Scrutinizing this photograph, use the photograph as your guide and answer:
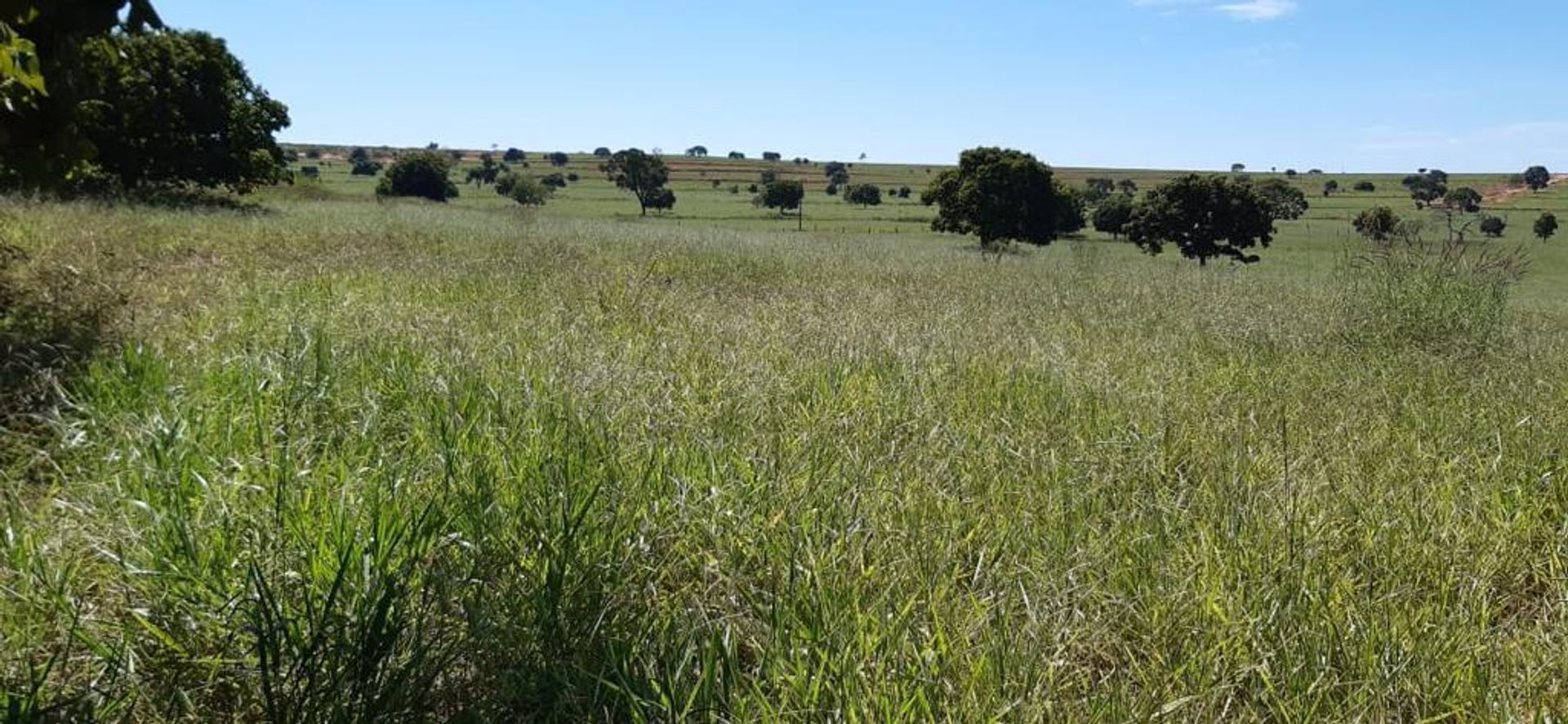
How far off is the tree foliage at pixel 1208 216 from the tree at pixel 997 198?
5536 mm

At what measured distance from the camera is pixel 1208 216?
41.5 metres

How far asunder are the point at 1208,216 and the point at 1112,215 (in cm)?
2746

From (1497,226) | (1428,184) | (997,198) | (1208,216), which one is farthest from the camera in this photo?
(1428,184)

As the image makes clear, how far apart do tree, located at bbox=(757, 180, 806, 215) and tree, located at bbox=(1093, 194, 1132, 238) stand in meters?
27.9

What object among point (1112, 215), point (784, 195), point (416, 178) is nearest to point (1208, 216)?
point (1112, 215)

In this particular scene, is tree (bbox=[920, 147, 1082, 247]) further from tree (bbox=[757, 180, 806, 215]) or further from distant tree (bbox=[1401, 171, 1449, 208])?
distant tree (bbox=[1401, 171, 1449, 208])

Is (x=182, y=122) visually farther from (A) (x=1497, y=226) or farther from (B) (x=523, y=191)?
(B) (x=523, y=191)

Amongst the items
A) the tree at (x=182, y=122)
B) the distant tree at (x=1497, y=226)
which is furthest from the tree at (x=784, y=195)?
the distant tree at (x=1497, y=226)

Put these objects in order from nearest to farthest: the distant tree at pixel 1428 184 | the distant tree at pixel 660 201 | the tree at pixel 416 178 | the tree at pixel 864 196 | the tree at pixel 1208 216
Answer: the tree at pixel 1208 216 < the tree at pixel 416 178 < the distant tree at pixel 660 201 < the distant tree at pixel 1428 184 < the tree at pixel 864 196

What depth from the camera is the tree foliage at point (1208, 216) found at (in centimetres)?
4078

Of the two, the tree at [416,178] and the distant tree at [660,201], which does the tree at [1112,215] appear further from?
the tree at [416,178]

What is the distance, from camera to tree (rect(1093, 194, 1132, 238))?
66625 millimetres

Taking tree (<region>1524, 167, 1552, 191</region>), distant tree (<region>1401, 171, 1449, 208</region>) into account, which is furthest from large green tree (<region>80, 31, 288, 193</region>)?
tree (<region>1524, 167, 1552, 191</region>)

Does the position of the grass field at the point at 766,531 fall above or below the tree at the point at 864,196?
below
